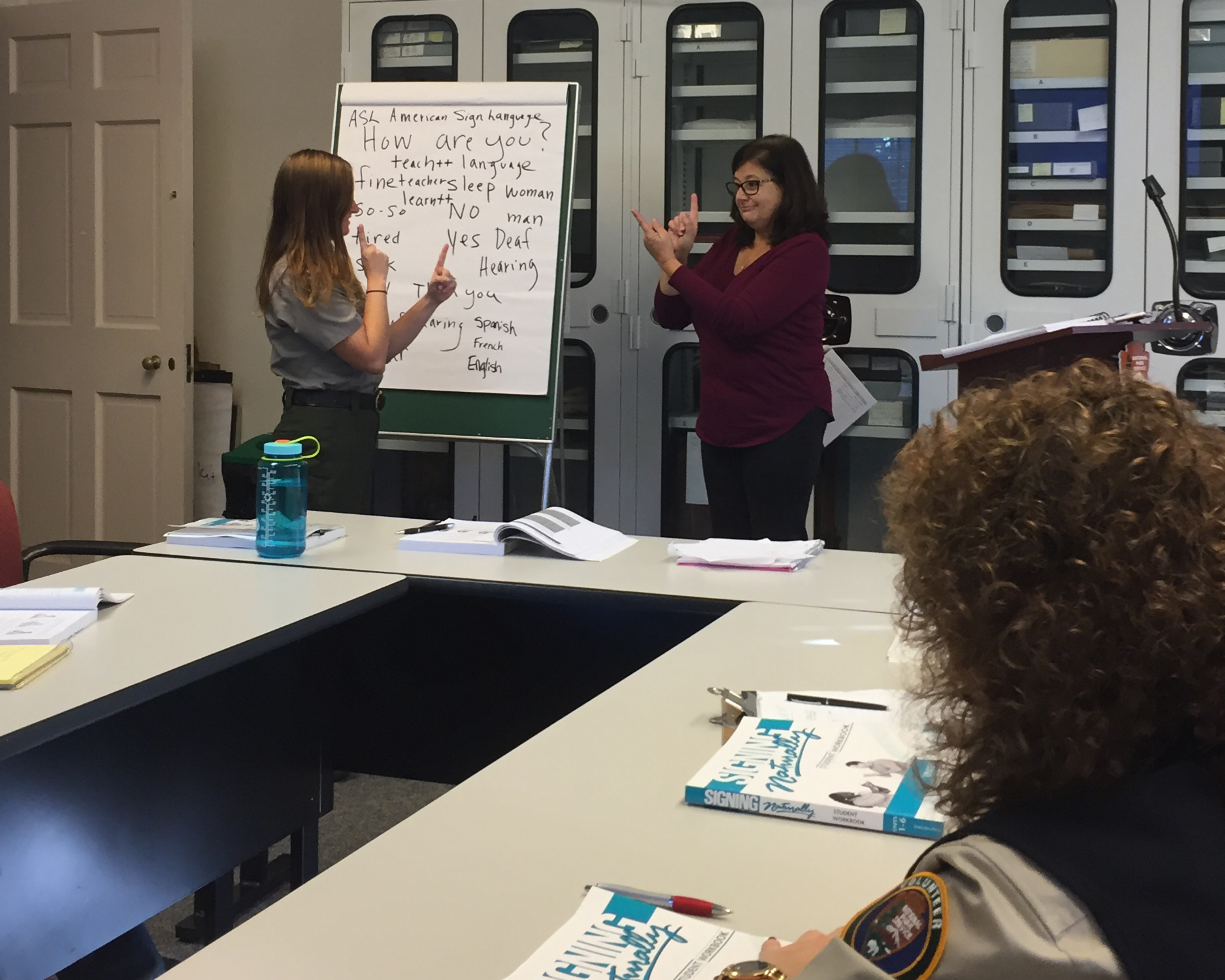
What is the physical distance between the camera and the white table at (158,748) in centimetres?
147

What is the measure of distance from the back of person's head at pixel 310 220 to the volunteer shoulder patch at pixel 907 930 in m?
2.49

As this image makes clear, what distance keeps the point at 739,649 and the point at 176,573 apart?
957 millimetres

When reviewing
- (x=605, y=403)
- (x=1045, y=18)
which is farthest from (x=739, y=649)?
(x=1045, y=18)

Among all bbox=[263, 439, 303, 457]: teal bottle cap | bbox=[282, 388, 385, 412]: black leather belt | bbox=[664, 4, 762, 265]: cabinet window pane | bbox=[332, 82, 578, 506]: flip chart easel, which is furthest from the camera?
bbox=[664, 4, 762, 265]: cabinet window pane

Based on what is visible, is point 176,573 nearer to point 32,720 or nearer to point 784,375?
point 32,720

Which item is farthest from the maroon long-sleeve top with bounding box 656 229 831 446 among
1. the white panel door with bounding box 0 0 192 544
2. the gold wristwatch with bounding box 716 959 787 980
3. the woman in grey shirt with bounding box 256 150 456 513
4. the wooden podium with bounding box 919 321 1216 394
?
the gold wristwatch with bounding box 716 959 787 980

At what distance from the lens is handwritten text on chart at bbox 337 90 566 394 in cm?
367

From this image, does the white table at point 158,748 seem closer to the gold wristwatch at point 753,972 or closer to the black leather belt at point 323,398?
Result: the gold wristwatch at point 753,972

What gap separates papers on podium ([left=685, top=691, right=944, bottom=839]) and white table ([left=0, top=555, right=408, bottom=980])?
26.5 inches

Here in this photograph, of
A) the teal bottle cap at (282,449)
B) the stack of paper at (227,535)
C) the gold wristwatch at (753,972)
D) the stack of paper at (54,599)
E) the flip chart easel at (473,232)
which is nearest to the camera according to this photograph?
the gold wristwatch at (753,972)

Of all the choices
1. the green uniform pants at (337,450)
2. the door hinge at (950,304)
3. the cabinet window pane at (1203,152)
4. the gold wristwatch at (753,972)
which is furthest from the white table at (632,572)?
the cabinet window pane at (1203,152)

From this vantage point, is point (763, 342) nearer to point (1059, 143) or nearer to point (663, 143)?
point (663, 143)

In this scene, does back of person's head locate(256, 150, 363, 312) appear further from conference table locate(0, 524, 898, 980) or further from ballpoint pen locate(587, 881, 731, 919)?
ballpoint pen locate(587, 881, 731, 919)

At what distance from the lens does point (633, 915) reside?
0.88 metres
